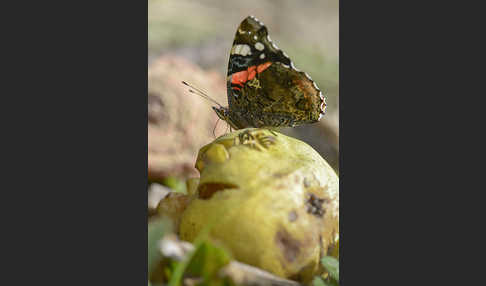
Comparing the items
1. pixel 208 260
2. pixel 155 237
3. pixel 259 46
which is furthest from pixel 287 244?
pixel 259 46

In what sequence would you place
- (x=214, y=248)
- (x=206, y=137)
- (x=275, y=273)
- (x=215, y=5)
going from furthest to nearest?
(x=206, y=137)
(x=215, y=5)
(x=275, y=273)
(x=214, y=248)

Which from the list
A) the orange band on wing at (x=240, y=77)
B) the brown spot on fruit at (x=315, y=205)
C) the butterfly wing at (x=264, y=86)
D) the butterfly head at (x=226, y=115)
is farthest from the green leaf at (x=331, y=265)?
the orange band on wing at (x=240, y=77)

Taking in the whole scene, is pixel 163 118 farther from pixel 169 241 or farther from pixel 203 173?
pixel 169 241

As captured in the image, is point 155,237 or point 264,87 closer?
point 155,237

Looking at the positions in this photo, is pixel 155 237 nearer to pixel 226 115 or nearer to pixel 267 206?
pixel 267 206

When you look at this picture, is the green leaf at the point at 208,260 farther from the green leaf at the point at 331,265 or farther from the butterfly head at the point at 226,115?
the butterfly head at the point at 226,115

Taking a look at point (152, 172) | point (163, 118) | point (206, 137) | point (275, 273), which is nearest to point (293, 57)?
point (206, 137)

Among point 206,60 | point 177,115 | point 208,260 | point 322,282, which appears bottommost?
point 322,282
